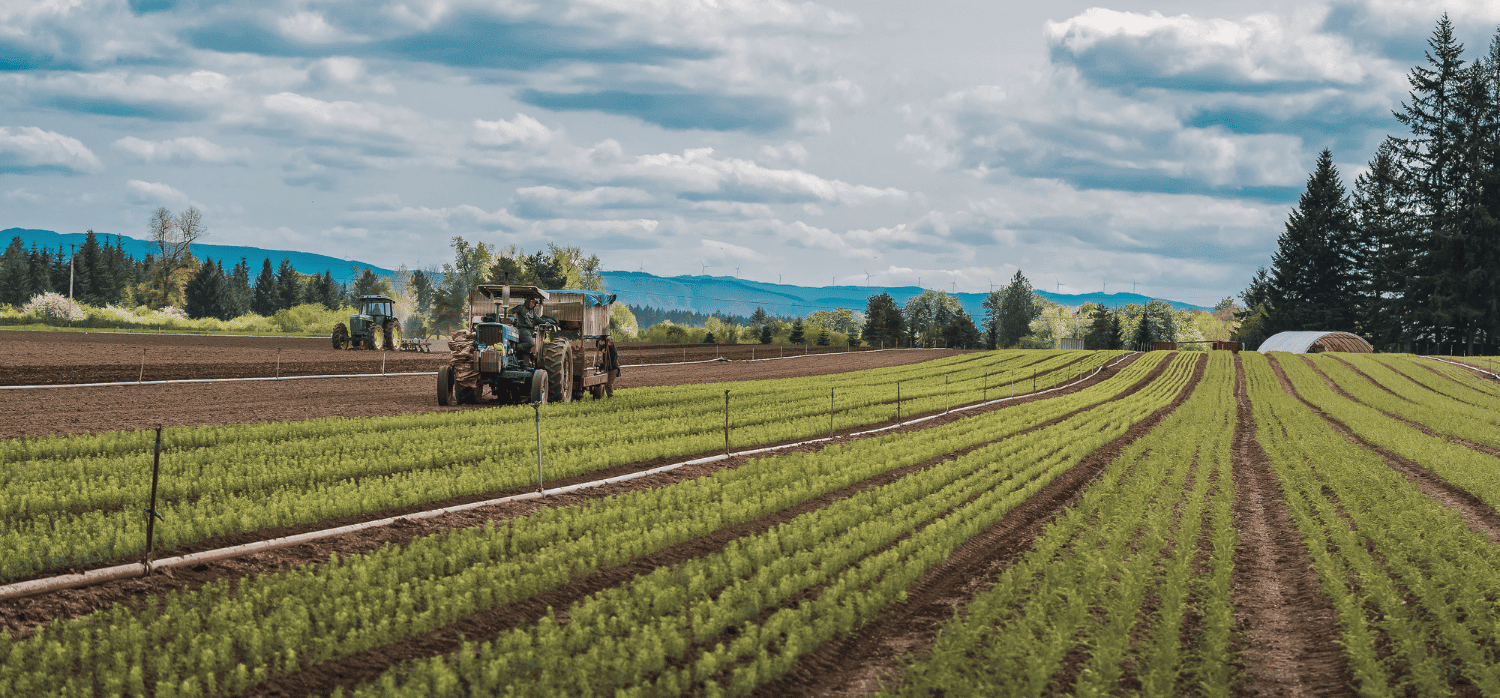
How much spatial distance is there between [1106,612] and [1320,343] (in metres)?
83.1

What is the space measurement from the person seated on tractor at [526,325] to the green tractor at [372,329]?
1270 inches

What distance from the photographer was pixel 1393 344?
8775cm

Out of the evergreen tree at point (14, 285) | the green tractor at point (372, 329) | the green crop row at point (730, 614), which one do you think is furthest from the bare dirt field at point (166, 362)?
the evergreen tree at point (14, 285)

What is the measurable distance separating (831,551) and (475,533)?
13.6ft

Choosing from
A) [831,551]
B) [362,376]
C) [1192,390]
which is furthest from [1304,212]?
[831,551]

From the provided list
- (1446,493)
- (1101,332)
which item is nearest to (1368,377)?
(1446,493)

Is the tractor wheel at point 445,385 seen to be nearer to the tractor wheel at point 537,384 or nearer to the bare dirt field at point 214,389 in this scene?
the bare dirt field at point 214,389

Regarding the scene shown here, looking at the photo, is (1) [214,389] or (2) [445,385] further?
(1) [214,389]

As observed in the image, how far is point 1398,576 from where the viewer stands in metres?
9.86

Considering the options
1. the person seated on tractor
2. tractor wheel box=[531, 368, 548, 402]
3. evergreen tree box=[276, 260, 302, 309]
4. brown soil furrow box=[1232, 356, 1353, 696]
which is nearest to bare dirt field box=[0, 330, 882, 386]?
the person seated on tractor

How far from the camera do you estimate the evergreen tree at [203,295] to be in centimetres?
11419

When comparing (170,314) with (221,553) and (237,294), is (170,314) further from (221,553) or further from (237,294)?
(221,553)

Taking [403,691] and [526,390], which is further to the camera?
[526,390]

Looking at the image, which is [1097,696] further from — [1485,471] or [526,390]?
[526,390]
